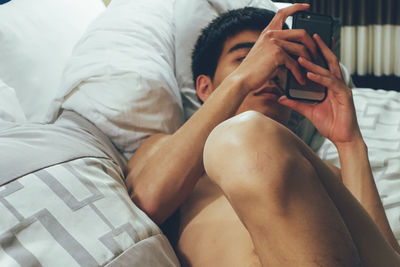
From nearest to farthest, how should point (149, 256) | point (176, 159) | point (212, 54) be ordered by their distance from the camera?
1. point (149, 256)
2. point (176, 159)
3. point (212, 54)

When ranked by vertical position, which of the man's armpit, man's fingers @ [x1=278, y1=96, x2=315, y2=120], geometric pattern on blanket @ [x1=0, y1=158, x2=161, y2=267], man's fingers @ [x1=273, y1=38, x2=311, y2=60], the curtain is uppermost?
man's fingers @ [x1=273, y1=38, x2=311, y2=60]

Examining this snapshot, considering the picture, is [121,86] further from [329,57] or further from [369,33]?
[369,33]

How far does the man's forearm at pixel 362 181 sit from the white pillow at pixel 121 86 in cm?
48

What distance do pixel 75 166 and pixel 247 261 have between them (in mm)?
326

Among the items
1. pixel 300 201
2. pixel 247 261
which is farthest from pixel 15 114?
pixel 300 201

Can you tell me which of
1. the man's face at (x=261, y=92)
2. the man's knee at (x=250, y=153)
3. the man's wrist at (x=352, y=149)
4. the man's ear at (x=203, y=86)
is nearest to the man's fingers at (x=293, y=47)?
the man's face at (x=261, y=92)

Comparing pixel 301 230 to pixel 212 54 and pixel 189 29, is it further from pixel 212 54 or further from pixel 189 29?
pixel 189 29

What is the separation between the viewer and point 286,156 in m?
0.50

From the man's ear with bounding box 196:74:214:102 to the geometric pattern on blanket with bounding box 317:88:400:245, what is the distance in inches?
15.1

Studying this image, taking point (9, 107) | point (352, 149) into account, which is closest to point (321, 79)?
point (352, 149)

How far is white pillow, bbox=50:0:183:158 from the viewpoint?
1082mm

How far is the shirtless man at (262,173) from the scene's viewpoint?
478 mm

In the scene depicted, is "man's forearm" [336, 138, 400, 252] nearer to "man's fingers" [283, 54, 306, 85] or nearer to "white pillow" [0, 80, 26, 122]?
"man's fingers" [283, 54, 306, 85]

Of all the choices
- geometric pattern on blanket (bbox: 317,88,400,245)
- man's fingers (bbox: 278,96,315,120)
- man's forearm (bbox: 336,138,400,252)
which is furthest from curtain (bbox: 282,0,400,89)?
man's forearm (bbox: 336,138,400,252)
